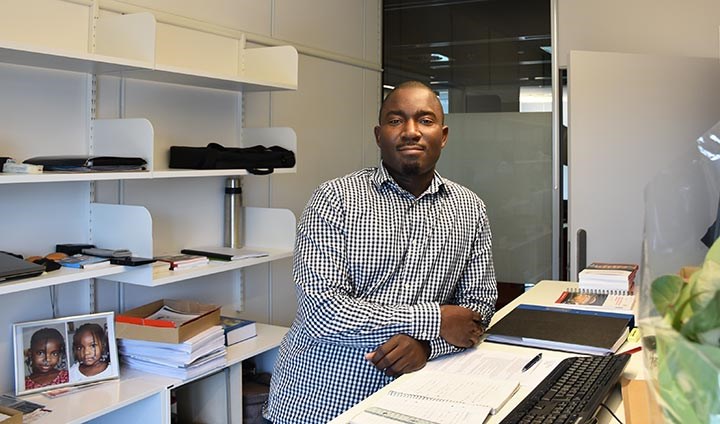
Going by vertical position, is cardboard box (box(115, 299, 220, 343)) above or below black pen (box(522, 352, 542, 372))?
below

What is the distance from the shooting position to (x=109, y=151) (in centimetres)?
249

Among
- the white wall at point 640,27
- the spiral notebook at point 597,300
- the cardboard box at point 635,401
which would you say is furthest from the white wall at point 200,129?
the cardboard box at point 635,401

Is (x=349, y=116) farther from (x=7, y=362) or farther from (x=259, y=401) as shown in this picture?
(x=7, y=362)

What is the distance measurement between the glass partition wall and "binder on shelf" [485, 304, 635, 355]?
1987 mm

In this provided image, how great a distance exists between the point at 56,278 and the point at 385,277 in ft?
3.45

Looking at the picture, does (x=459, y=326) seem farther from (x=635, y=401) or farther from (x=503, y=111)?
(x=503, y=111)

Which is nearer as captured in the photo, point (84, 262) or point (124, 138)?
point (84, 262)

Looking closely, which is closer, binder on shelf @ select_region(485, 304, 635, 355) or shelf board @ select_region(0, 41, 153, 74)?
binder on shelf @ select_region(485, 304, 635, 355)

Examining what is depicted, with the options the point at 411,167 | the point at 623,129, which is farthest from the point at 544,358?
the point at 623,129

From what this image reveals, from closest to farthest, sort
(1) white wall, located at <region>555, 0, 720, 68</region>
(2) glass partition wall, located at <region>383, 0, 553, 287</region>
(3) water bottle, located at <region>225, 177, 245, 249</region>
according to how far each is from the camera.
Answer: (3) water bottle, located at <region>225, 177, 245, 249</region> → (1) white wall, located at <region>555, 0, 720, 68</region> → (2) glass partition wall, located at <region>383, 0, 553, 287</region>

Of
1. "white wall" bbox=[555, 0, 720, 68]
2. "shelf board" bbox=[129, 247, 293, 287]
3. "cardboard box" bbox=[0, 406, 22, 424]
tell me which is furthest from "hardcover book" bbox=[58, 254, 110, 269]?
"white wall" bbox=[555, 0, 720, 68]

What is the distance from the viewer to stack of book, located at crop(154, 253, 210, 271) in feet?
8.41

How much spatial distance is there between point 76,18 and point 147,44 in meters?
0.33

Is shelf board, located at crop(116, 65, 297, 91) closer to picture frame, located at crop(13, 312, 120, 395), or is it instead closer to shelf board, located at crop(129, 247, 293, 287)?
shelf board, located at crop(129, 247, 293, 287)
